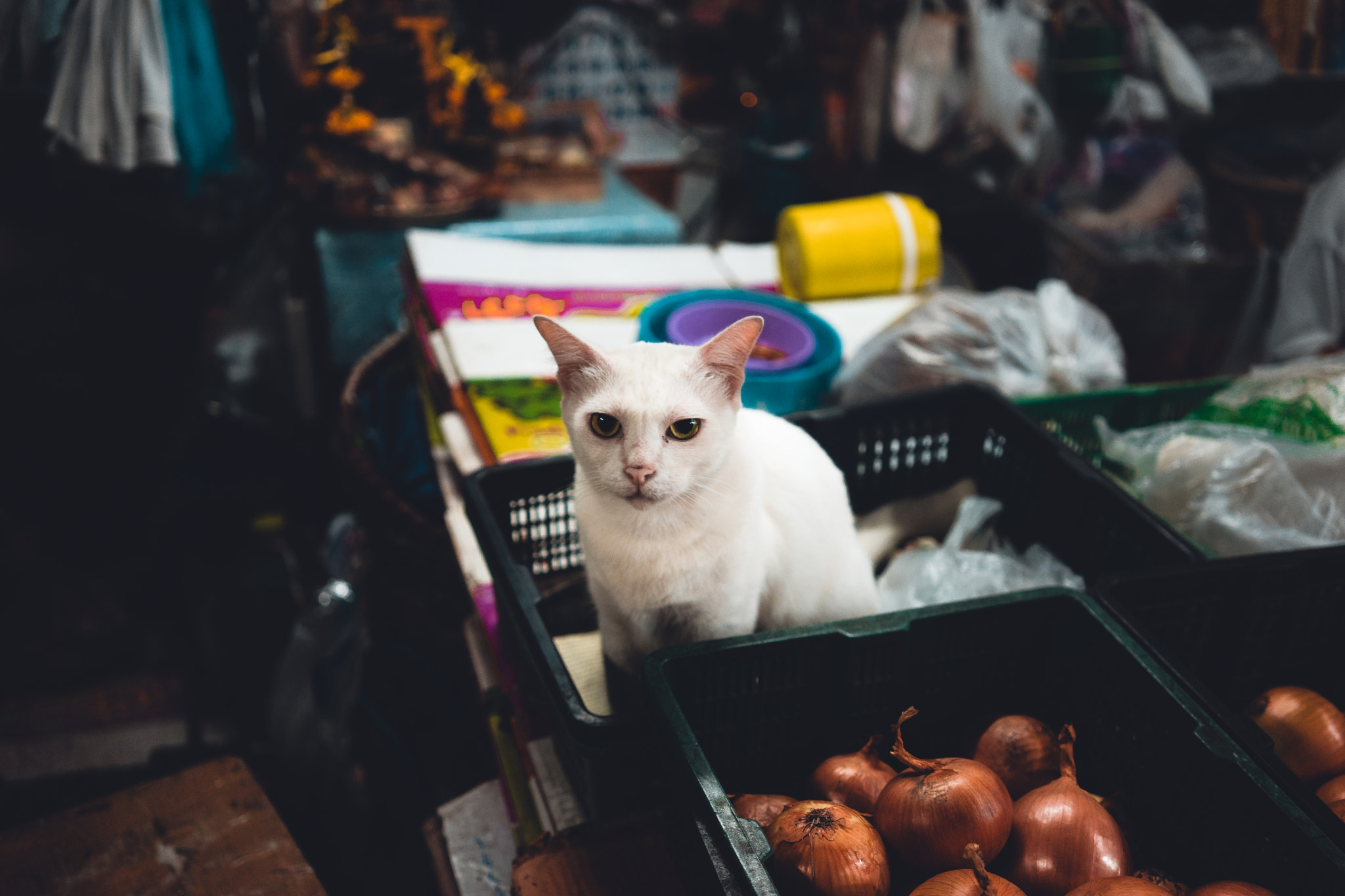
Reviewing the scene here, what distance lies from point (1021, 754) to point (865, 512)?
0.62 meters

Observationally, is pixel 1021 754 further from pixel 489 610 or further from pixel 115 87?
pixel 115 87

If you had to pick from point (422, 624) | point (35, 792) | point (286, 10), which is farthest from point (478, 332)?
point (286, 10)

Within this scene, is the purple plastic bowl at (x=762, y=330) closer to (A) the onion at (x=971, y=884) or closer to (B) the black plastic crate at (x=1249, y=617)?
(B) the black plastic crate at (x=1249, y=617)

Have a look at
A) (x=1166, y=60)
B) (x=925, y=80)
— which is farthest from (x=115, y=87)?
(x=1166, y=60)

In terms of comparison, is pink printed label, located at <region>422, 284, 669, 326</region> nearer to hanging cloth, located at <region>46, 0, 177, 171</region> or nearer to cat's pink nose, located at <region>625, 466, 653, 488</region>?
hanging cloth, located at <region>46, 0, 177, 171</region>

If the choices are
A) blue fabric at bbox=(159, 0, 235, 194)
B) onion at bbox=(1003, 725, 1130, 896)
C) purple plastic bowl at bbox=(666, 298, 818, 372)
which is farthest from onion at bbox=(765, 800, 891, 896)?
blue fabric at bbox=(159, 0, 235, 194)

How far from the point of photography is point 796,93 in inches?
139

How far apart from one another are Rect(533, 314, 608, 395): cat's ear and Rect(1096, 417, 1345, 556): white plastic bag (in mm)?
948

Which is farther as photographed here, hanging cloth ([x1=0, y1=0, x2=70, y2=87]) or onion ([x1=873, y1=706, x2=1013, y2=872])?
hanging cloth ([x1=0, y1=0, x2=70, y2=87])

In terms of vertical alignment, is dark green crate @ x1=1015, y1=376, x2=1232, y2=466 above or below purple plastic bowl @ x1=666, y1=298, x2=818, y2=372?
below

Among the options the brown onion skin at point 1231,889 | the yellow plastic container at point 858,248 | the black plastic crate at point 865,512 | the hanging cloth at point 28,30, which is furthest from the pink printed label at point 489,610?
the hanging cloth at point 28,30

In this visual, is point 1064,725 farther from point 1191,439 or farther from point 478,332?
point 478,332

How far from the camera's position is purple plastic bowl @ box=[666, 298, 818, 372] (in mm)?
1606

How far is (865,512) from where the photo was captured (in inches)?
59.1
